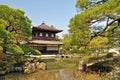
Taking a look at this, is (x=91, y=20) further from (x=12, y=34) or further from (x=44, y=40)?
(x=44, y=40)

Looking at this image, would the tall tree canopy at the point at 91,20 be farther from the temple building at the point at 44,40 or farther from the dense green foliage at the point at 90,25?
the temple building at the point at 44,40

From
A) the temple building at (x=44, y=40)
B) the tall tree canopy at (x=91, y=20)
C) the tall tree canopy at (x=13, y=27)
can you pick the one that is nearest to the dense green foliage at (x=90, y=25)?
the tall tree canopy at (x=91, y=20)

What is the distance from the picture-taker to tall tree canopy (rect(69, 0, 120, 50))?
9219mm

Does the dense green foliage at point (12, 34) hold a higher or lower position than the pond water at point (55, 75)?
higher

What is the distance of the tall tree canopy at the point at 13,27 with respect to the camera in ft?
48.1

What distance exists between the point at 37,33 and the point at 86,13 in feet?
84.2

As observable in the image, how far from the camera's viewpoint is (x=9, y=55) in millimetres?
15820

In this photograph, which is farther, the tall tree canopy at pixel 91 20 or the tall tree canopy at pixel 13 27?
the tall tree canopy at pixel 13 27

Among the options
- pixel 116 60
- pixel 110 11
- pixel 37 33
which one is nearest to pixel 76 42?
pixel 110 11

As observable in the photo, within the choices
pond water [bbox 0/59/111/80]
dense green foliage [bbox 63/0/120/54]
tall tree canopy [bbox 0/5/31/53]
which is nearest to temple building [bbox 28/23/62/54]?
tall tree canopy [bbox 0/5/31/53]

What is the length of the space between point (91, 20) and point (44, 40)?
25.7 meters

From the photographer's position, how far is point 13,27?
16.4 m

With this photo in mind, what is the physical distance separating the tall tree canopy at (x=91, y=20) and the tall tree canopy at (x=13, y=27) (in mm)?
5750

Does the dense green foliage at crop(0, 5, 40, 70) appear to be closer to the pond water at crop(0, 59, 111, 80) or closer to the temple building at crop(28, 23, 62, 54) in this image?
the pond water at crop(0, 59, 111, 80)
